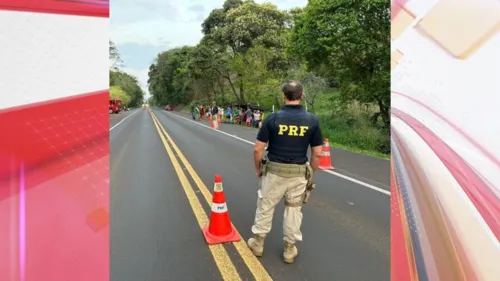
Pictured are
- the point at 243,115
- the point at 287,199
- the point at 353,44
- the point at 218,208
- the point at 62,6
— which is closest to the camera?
the point at 62,6

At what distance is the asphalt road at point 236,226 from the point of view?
11.5ft

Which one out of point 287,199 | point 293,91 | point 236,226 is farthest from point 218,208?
point 293,91

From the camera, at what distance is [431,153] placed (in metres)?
1.27

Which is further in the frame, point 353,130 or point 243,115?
point 243,115

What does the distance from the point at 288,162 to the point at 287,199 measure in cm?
40

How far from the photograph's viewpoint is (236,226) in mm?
4781

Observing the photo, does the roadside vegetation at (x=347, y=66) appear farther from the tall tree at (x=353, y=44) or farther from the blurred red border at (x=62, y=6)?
the blurred red border at (x=62, y=6)

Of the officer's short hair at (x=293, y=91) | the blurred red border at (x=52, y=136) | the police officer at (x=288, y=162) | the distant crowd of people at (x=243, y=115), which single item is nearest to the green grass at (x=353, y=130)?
the distant crowd of people at (x=243, y=115)

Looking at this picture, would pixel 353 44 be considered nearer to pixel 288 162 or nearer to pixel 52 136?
pixel 288 162

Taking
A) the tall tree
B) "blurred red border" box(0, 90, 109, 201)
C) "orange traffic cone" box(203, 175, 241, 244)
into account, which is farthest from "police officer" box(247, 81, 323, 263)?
the tall tree

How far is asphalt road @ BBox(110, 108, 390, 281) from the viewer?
350cm

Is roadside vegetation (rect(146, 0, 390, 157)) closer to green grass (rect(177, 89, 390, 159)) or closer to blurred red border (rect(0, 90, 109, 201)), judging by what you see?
green grass (rect(177, 89, 390, 159))

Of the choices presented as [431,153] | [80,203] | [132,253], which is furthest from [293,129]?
[80,203]

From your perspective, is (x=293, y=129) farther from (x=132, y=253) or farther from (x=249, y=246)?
(x=132, y=253)
